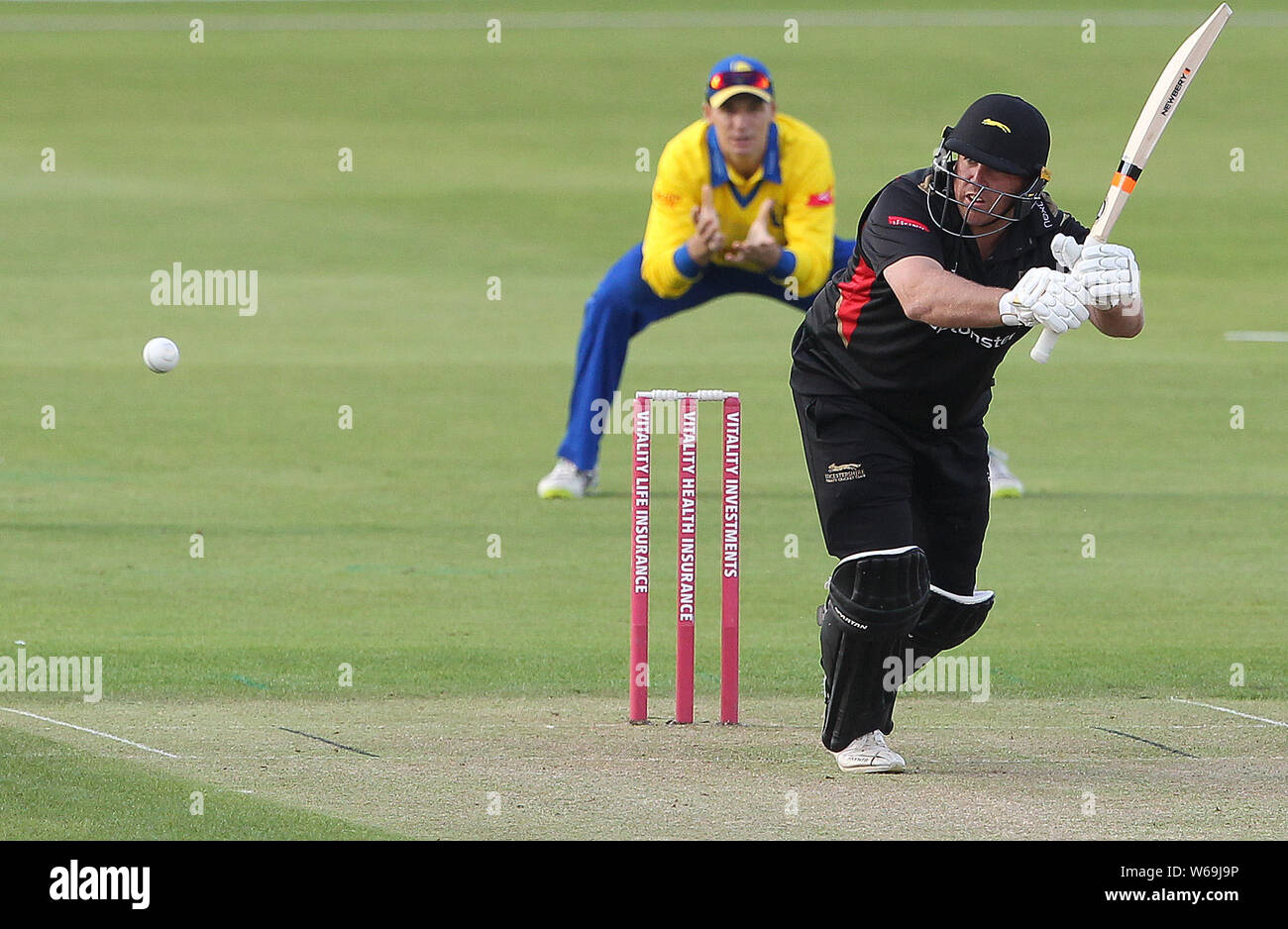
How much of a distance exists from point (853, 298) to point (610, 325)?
19.2 ft

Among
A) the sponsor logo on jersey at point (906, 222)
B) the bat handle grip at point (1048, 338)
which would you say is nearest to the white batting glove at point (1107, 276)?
the bat handle grip at point (1048, 338)

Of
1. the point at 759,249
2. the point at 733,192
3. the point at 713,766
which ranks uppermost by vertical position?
A: the point at 733,192

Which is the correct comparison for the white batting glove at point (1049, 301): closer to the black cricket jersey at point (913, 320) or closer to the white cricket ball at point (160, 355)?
the black cricket jersey at point (913, 320)

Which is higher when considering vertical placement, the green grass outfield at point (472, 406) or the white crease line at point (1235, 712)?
the green grass outfield at point (472, 406)

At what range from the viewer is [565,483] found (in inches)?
496

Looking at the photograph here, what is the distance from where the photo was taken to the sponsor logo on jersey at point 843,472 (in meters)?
6.57

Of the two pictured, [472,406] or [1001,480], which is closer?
[1001,480]

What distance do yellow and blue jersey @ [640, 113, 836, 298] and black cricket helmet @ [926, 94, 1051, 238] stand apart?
18.5ft

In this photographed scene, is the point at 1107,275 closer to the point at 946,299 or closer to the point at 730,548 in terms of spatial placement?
the point at 946,299

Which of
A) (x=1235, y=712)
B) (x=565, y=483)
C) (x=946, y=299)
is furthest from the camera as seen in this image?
(x=565, y=483)

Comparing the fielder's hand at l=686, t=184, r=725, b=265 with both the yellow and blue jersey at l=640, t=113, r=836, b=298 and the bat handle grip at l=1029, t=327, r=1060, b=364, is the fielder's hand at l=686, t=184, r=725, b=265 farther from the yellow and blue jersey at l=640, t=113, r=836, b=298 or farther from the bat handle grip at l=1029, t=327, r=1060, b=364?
the bat handle grip at l=1029, t=327, r=1060, b=364

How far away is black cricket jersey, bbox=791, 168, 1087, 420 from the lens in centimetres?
637

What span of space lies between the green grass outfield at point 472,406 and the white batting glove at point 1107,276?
142 cm

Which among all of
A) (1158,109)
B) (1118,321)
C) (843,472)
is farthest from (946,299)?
(1158,109)
